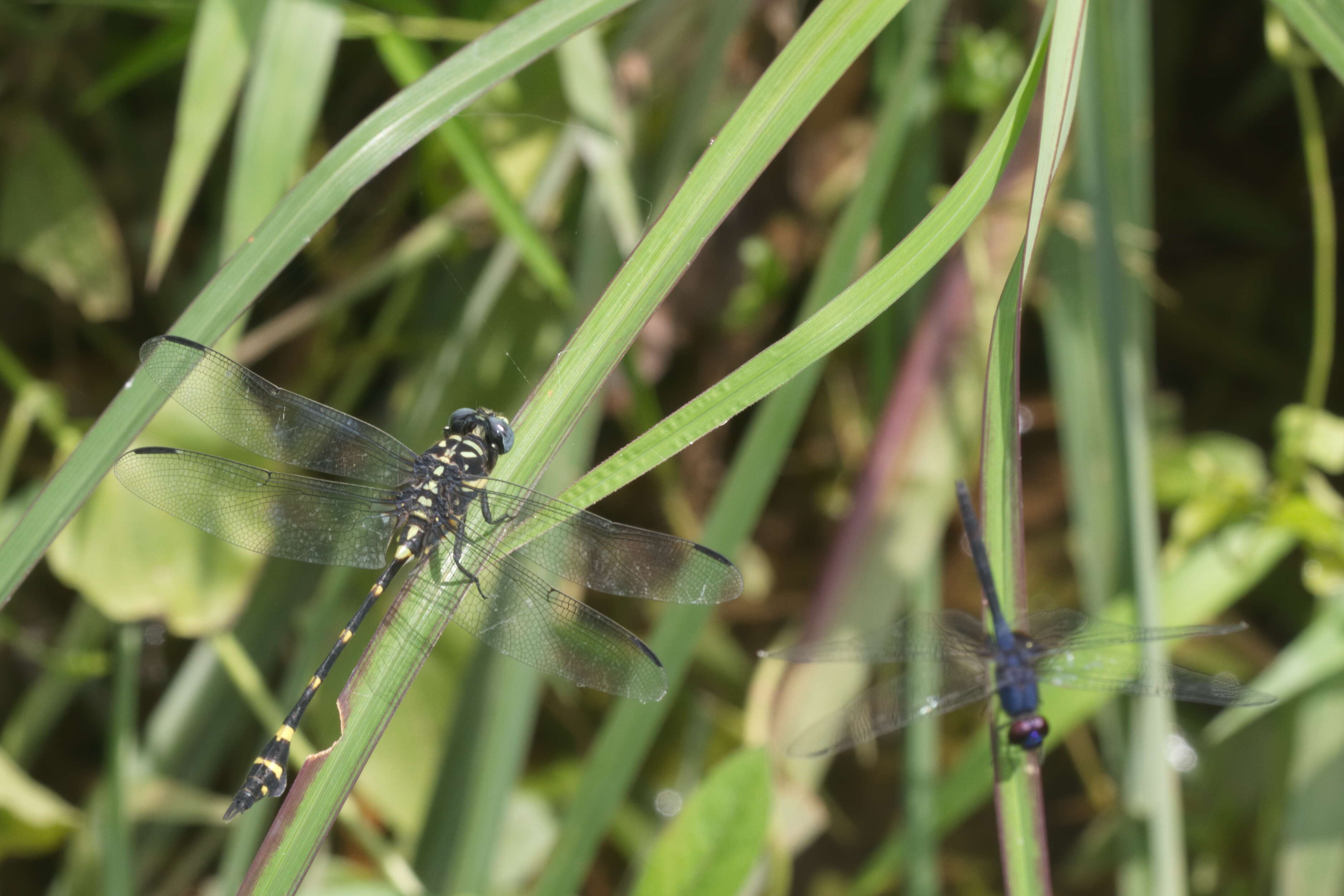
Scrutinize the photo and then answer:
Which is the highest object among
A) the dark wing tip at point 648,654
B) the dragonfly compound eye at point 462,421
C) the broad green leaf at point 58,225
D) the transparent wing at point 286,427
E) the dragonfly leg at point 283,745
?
the broad green leaf at point 58,225

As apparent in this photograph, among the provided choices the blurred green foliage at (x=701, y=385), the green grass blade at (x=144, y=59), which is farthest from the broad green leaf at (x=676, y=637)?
the green grass blade at (x=144, y=59)

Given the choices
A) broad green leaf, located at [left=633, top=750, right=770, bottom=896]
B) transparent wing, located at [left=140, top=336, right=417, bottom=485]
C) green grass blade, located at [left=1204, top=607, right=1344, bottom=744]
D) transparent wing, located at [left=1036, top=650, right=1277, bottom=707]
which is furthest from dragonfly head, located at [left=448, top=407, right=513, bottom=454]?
green grass blade, located at [left=1204, top=607, right=1344, bottom=744]

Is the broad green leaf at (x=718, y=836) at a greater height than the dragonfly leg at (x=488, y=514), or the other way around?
the dragonfly leg at (x=488, y=514)

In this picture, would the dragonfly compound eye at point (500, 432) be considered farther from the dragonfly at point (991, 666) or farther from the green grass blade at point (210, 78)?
the green grass blade at point (210, 78)

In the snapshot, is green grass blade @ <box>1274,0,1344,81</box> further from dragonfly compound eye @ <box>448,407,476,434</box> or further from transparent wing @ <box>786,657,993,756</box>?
dragonfly compound eye @ <box>448,407,476,434</box>

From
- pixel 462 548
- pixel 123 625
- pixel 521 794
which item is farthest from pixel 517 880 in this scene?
pixel 462 548

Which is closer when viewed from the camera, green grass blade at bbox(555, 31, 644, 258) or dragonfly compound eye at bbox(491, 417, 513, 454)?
dragonfly compound eye at bbox(491, 417, 513, 454)

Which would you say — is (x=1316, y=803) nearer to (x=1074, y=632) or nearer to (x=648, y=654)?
(x=1074, y=632)
